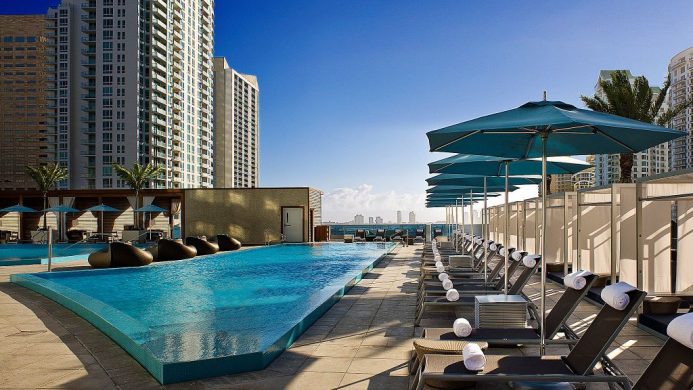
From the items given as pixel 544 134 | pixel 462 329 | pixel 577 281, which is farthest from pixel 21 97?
pixel 577 281

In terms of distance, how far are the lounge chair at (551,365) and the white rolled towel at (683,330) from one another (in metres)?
0.83

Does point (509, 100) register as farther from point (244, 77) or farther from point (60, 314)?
point (244, 77)

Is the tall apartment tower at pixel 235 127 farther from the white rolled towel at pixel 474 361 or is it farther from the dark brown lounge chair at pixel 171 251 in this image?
the white rolled towel at pixel 474 361

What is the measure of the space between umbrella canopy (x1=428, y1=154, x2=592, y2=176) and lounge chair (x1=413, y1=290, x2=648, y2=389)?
11.6ft

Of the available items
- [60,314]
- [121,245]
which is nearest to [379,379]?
[60,314]

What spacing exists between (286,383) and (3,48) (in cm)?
11637

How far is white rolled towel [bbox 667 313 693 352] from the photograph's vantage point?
9.04 ft

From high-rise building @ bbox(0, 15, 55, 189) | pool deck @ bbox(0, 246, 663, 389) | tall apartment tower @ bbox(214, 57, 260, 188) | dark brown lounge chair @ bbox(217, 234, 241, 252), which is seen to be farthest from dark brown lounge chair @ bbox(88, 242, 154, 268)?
tall apartment tower @ bbox(214, 57, 260, 188)

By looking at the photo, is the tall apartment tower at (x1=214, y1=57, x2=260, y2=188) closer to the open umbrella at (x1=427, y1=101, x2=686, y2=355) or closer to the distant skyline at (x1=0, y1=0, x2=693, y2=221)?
the distant skyline at (x1=0, y1=0, x2=693, y2=221)

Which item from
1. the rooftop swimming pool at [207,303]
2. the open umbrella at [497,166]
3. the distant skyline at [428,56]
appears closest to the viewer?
the rooftop swimming pool at [207,303]

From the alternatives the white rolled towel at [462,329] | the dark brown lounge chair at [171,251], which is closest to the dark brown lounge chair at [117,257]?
the dark brown lounge chair at [171,251]

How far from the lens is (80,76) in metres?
77.6

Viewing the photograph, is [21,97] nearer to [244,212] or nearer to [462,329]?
[244,212]

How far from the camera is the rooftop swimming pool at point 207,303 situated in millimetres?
4895
